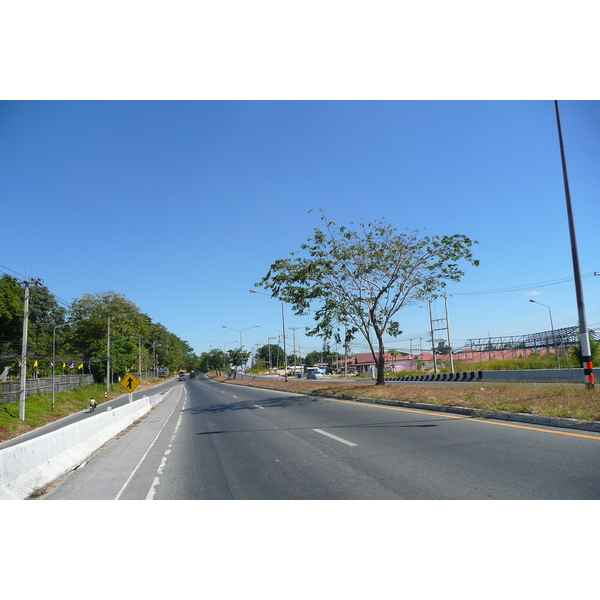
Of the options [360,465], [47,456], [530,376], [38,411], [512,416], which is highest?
[47,456]

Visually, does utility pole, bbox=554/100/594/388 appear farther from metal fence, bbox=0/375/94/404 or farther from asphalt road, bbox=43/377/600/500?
metal fence, bbox=0/375/94/404

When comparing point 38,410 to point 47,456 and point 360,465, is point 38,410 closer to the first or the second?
point 47,456

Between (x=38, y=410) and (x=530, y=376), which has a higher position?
(x=530, y=376)

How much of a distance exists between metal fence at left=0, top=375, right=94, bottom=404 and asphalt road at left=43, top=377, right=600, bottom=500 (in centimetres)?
2460

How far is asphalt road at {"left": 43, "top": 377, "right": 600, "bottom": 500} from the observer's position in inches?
222

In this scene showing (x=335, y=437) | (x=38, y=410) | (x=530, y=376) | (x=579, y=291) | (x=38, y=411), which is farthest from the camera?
(x=38, y=410)

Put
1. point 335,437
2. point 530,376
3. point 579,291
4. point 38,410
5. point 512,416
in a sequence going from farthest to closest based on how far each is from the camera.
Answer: point 38,410 → point 530,376 → point 579,291 → point 512,416 → point 335,437

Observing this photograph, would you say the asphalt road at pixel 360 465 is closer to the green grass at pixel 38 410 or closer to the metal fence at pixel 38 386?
the green grass at pixel 38 410

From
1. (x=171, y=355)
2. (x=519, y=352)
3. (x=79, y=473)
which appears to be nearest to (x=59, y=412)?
(x=79, y=473)

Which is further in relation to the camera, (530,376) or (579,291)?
(530,376)

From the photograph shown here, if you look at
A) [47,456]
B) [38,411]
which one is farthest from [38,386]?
[47,456]

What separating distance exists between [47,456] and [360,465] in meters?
5.45

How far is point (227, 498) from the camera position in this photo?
19.2ft

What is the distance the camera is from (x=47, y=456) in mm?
7785
